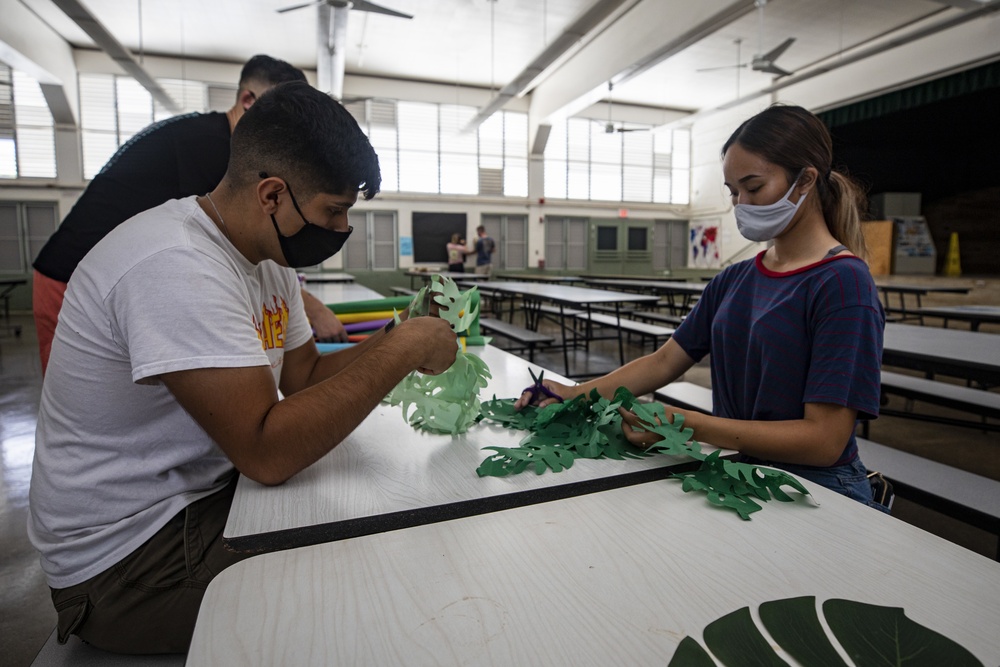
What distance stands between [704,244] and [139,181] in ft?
48.8

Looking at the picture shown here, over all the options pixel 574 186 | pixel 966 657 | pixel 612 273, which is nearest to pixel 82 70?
pixel 574 186

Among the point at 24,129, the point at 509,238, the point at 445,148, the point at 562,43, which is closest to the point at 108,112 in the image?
the point at 24,129

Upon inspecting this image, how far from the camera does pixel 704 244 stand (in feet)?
49.7

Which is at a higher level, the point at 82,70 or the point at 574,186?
the point at 82,70

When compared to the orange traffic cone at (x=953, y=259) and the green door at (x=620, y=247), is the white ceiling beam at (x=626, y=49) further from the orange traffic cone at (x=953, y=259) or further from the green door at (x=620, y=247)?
the orange traffic cone at (x=953, y=259)

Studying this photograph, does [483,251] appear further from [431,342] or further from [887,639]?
[887,639]

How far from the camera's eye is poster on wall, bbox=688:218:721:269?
14727mm

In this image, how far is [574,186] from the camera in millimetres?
14531

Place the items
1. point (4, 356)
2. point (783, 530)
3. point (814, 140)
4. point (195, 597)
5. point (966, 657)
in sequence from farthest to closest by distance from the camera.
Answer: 1. point (4, 356)
2. point (814, 140)
3. point (195, 597)
4. point (783, 530)
5. point (966, 657)

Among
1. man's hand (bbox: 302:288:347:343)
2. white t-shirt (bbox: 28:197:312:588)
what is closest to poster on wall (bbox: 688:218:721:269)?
man's hand (bbox: 302:288:347:343)

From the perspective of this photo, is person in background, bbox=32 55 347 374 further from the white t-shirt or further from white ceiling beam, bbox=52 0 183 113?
white ceiling beam, bbox=52 0 183 113

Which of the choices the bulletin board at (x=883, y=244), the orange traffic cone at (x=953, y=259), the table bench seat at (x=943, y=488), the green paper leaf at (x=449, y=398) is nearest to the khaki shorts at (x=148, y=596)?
the green paper leaf at (x=449, y=398)

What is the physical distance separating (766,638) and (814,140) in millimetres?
1101

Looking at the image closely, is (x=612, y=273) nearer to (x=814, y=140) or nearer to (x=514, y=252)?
(x=514, y=252)
